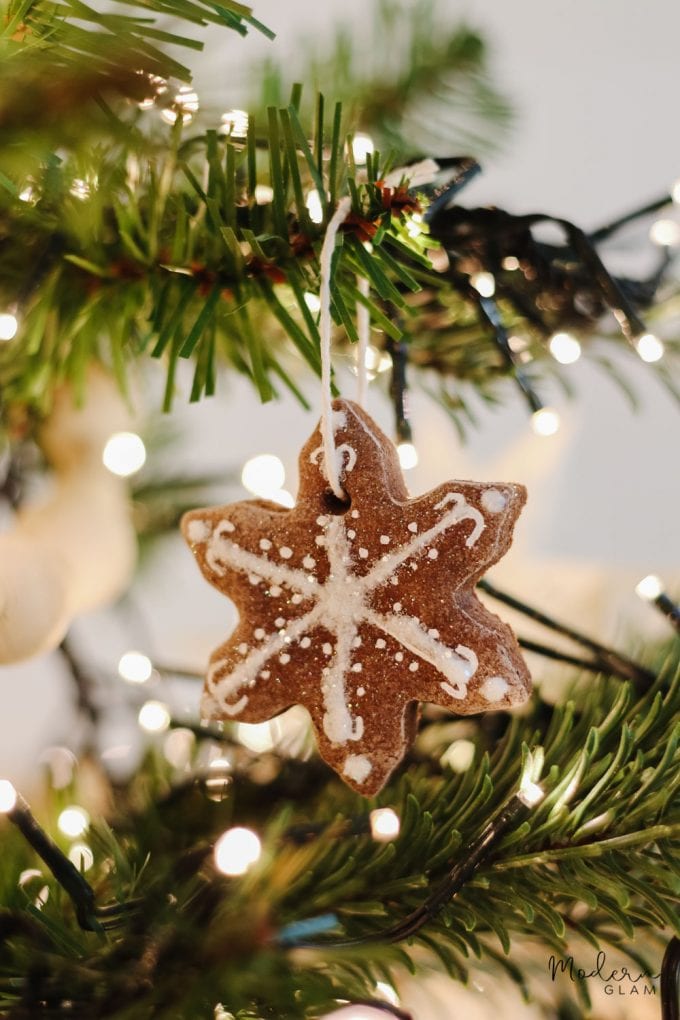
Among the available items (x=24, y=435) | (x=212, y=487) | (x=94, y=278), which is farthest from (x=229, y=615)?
(x=94, y=278)

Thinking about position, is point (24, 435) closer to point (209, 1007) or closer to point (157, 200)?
point (157, 200)

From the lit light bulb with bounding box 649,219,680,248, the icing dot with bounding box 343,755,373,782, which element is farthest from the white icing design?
the lit light bulb with bounding box 649,219,680,248

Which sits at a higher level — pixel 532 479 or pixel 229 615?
pixel 532 479

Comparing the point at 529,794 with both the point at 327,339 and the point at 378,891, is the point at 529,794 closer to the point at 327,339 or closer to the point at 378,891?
the point at 378,891

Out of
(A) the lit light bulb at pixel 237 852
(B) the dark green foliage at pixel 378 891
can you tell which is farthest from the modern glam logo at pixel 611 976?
(A) the lit light bulb at pixel 237 852

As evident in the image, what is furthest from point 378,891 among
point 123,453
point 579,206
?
point 579,206

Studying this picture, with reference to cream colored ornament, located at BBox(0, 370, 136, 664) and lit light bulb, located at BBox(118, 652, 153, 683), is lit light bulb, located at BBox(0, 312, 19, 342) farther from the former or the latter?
lit light bulb, located at BBox(118, 652, 153, 683)

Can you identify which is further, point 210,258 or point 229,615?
point 229,615
